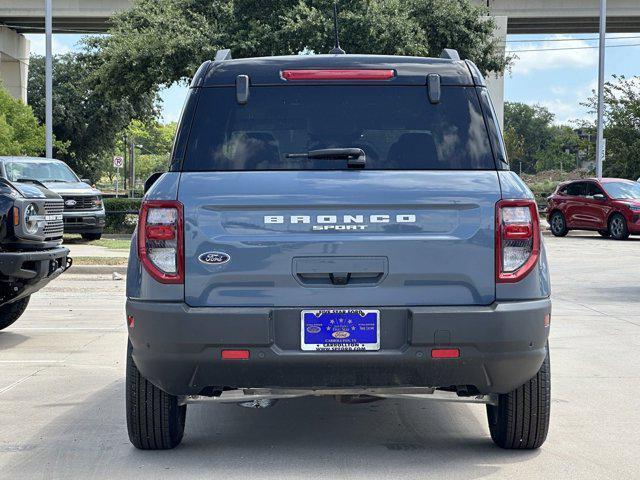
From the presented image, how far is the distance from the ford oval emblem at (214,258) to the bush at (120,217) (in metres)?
25.6

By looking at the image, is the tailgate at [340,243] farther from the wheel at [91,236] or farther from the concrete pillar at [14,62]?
the concrete pillar at [14,62]

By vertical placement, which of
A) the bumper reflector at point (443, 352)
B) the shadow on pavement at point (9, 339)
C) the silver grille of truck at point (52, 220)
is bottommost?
the shadow on pavement at point (9, 339)

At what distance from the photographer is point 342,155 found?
5.36 m

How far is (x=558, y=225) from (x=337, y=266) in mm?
27259

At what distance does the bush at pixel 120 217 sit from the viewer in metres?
31.0

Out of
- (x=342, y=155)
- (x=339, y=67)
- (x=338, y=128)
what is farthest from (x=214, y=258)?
(x=339, y=67)

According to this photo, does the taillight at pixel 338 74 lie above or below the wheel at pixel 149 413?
above

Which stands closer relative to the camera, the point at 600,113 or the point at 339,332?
the point at 339,332

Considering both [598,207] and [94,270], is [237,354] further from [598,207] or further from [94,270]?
[598,207]

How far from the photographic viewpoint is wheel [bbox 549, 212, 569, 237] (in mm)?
31266

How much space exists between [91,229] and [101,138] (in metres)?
43.9

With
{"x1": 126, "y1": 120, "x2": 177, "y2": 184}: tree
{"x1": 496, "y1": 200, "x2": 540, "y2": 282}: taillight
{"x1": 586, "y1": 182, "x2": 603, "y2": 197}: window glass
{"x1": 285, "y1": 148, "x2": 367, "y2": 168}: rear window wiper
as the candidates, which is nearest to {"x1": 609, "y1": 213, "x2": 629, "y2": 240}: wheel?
{"x1": 586, "y1": 182, "x2": 603, "y2": 197}: window glass

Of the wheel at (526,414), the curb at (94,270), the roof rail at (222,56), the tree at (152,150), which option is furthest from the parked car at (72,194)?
the tree at (152,150)

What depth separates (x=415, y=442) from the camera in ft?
20.1
